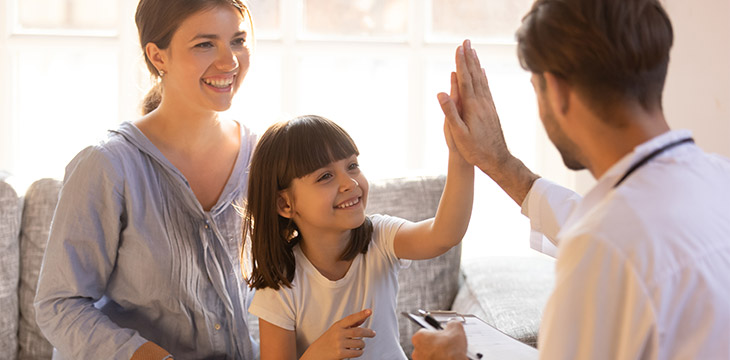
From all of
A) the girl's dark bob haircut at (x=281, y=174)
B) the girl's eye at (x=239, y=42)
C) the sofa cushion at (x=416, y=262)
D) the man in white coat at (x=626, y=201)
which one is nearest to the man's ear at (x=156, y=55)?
the girl's eye at (x=239, y=42)

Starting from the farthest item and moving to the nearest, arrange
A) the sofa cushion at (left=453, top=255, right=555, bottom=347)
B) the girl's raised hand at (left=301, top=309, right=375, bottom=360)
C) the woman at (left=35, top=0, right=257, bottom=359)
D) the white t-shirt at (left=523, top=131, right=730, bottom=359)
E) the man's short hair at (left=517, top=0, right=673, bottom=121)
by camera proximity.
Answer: the sofa cushion at (left=453, top=255, right=555, bottom=347), the woman at (left=35, top=0, right=257, bottom=359), the girl's raised hand at (left=301, top=309, right=375, bottom=360), the man's short hair at (left=517, top=0, right=673, bottom=121), the white t-shirt at (left=523, top=131, right=730, bottom=359)

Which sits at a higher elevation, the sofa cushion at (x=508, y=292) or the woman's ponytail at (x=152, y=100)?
the woman's ponytail at (x=152, y=100)

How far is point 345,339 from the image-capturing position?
1.50m

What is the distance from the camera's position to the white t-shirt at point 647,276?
0.85 m

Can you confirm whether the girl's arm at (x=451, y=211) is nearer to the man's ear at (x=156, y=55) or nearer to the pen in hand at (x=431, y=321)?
the pen in hand at (x=431, y=321)

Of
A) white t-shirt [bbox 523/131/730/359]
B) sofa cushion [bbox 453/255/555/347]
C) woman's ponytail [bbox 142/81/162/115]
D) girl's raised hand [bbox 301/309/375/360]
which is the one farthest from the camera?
sofa cushion [bbox 453/255/555/347]

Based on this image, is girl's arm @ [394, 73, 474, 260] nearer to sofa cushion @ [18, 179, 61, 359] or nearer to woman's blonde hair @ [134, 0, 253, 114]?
woman's blonde hair @ [134, 0, 253, 114]

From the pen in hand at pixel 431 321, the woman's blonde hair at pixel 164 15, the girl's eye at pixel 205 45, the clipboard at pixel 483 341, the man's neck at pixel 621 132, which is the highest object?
the woman's blonde hair at pixel 164 15

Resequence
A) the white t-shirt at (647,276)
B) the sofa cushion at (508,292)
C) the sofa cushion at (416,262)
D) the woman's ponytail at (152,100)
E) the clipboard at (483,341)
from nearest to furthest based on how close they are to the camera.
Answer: the white t-shirt at (647,276)
the clipboard at (483,341)
the woman's ponytail at (152,100)
the sofa cushion at (508,292)
the sofa cushion at (416,262)

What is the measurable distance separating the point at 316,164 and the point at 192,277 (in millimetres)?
443

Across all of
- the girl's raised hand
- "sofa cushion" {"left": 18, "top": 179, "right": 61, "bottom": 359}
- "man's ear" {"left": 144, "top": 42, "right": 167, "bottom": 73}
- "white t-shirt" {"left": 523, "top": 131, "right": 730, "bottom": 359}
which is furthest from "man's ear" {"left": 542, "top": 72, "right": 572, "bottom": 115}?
"sofa cushion" {"left": 18, "top": 179, "right": 61, "bottom": 359}

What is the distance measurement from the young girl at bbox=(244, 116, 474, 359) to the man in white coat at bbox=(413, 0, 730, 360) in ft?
1.96

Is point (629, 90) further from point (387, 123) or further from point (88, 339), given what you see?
point (387, 123)

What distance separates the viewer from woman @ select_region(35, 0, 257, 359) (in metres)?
1.72
